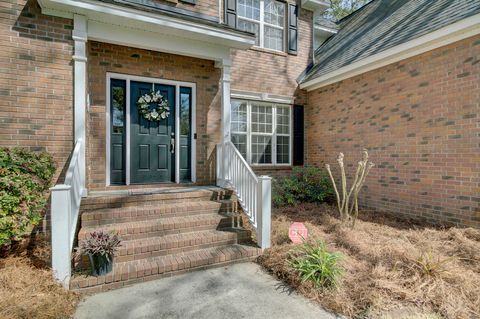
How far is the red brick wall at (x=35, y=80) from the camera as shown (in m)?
3.79

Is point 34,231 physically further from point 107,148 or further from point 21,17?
point 21,17

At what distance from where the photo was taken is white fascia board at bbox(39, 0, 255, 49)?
3.86 meters

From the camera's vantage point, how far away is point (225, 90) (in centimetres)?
535

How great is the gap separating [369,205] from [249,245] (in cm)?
370

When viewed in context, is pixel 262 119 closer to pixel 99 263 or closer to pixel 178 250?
pixel 178 250

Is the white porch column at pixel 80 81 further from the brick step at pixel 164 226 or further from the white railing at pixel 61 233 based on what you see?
the white railing at pixel 61 233

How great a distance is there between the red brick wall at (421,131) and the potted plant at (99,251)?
548 cm

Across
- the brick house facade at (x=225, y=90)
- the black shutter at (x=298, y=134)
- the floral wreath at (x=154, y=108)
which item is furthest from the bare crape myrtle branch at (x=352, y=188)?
the floral wreath at (x=154, y=108)

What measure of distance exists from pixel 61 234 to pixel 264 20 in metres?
6.91

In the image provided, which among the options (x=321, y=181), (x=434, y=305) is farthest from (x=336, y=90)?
(x=434, y=305)

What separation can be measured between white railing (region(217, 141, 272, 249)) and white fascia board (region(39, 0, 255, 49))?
2005 millimetres

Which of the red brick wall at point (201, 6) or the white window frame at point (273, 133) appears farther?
the white window frame at point (273, 133)

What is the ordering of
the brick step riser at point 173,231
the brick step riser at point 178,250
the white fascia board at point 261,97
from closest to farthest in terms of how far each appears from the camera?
the brick step riser at point 178,250 < the brick step riser at point 173,231 < the white fascia board at point 261,97

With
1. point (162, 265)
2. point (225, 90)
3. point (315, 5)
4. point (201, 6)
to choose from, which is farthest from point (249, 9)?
point (162, 265)
